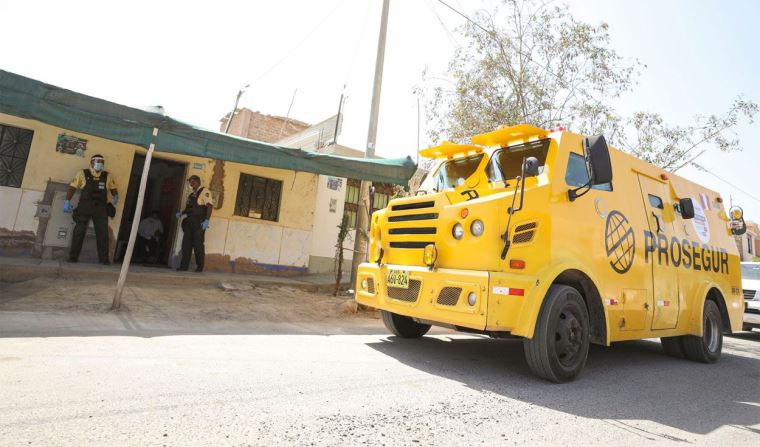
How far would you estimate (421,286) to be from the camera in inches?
163

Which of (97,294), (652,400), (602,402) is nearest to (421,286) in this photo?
(602,402)

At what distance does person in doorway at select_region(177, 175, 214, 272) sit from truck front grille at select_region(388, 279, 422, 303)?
224 inches

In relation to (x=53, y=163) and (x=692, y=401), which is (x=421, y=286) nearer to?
(x=692, y=401)

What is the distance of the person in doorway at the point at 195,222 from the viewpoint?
8.64 metres

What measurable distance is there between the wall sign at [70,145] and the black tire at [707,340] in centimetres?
1061

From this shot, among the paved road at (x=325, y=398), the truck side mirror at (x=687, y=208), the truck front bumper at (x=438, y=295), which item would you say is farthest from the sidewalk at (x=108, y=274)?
the truck side mirror at (x=687, y=208)

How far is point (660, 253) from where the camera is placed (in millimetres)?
5109

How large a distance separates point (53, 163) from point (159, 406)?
7526 millimetres

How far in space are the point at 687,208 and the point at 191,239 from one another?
8.50 metres

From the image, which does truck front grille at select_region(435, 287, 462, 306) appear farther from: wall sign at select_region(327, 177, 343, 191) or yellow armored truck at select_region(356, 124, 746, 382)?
wall sign at select_region(327, 177, 343, 191)

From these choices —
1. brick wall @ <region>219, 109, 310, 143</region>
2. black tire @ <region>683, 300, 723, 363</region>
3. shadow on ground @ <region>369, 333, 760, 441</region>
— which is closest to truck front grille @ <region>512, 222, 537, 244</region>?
shadow on ground @ <region>369, 333, 760, 441</region>

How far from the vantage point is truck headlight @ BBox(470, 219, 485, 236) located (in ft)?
12.8

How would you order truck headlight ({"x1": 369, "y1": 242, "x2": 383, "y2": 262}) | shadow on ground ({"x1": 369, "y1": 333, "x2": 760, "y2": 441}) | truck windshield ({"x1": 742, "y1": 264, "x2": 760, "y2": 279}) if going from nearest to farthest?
1. shadow on ground ({"x1": 369, "y1": 333, "x2": 760, "y2": 441})
2. truck headlight ({"x1": 369, "y1": 242, "x2": 383, "y2": 262})
3. truck windshield ({"x1": 742, "y1": 264, "x2": 760, "y2": 279})

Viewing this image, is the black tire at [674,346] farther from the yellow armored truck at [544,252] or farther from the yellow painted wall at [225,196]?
the yellow painted wall at [225,196]
